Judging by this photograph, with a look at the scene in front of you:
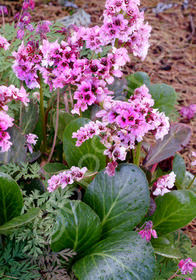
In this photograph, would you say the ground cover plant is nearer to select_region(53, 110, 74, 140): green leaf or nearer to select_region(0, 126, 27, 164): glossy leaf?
select_region(0, 126, 27, 164): glossy leaf

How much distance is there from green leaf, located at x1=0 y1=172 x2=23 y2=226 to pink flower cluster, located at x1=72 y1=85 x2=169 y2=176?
0.94ft

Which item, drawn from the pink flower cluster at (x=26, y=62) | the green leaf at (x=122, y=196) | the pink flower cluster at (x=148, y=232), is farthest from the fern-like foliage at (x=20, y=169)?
the pink flower cluster at (x=148, y=232)

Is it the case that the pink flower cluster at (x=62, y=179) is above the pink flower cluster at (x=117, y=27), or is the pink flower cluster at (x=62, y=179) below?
below

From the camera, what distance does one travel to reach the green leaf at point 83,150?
124cm

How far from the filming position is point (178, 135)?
53.9 inches

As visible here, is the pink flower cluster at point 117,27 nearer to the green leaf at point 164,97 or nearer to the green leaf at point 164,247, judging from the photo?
the green leaf at point 164,97

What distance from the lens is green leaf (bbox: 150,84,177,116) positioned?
1502 mm

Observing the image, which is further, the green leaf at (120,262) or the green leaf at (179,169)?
the green leaf at (179,169)

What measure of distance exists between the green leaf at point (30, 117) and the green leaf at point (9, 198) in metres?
0.30

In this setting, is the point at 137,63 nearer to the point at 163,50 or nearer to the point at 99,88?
the point at 163,50

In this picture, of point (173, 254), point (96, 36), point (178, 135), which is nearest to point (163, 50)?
point (178, 135)

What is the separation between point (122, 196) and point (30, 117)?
519mm

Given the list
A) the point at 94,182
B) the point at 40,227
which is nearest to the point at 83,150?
the point at 94,182

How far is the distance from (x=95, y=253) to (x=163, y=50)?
2254 mm
